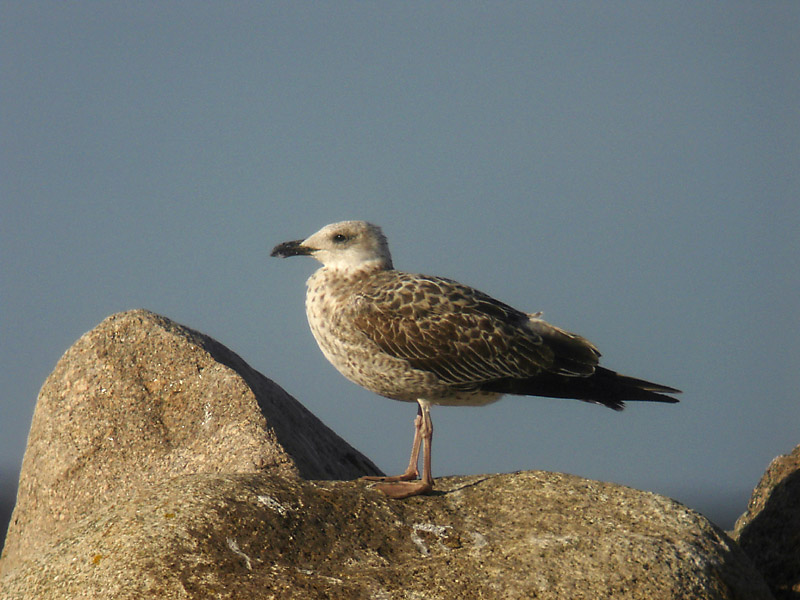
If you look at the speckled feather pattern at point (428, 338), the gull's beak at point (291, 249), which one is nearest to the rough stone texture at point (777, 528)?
the speckled feather pattern at point (428, 338)

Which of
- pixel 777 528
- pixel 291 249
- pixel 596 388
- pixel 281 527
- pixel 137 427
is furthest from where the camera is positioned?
pixel 291 249

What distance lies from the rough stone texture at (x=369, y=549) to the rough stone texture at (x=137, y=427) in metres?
2.25

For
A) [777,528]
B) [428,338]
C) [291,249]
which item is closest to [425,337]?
[428,338]

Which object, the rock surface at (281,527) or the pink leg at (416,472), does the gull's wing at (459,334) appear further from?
the rock surface at (281,527)

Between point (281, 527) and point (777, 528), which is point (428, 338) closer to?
point (281, 527)

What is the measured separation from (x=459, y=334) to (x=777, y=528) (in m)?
4.27

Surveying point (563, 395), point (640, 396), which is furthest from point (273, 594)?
point (640, 396)

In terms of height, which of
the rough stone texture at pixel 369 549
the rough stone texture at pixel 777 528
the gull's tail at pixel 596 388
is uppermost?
the gull's tail at pixel 596 388

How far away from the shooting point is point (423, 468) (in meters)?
8.94

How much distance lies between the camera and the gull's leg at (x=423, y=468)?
8422 mm

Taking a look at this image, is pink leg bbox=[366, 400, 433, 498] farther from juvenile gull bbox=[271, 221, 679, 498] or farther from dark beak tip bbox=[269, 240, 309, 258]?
dark beak tip bbox=[269, 240, 309, 258]

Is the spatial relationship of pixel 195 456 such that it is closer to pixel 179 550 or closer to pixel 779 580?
pixel 179 550

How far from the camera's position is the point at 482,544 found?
7379 millimetres

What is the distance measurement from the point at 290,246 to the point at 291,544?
15.0 feet
